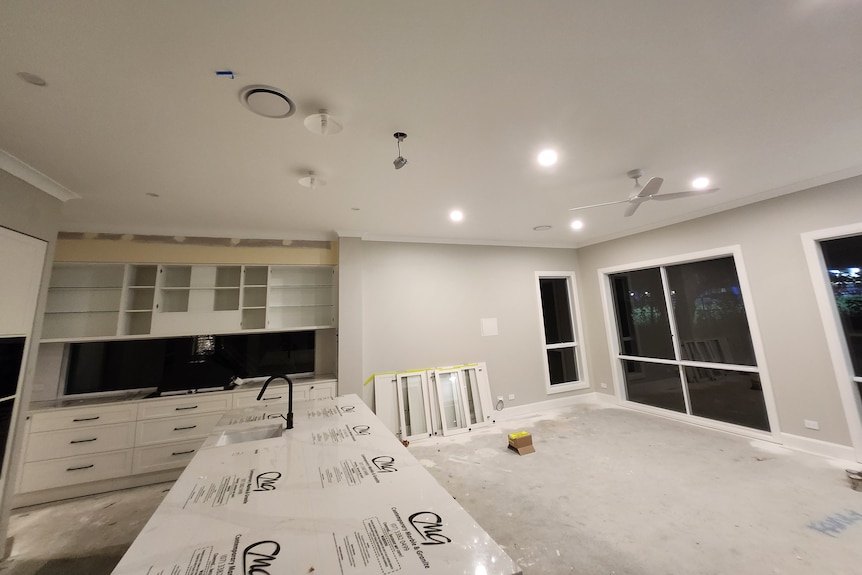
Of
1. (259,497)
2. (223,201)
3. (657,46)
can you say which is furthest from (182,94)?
(657,46)

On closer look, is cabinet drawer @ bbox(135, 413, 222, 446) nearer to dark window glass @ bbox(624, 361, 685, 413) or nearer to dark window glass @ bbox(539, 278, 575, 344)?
dark window glass @ bbox(539, 278, 575, 344)

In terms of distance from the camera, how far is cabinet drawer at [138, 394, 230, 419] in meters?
3.06

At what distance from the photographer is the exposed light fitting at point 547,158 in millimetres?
2336

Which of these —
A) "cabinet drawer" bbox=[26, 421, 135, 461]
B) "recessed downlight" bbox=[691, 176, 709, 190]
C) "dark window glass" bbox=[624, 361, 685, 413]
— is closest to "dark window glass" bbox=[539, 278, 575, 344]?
"dark window glass" bbox=[624, 361, 685, 413]

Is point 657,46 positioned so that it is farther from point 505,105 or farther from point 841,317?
point 841,317

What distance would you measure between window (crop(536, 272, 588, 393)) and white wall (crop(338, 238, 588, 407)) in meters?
0.24

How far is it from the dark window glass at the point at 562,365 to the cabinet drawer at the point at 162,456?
5.01 m

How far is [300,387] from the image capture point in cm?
351

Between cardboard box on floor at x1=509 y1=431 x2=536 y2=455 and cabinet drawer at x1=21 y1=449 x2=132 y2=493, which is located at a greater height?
cabinet drawer at x1=21 y1=449 x2=132 y2=493

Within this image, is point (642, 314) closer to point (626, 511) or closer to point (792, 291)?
point (792, 291)

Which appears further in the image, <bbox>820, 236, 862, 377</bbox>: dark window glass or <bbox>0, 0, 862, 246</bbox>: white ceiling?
<bbox>820, 236, 862, 377</bbox>: dark window glass

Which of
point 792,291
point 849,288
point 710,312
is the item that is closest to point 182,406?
point 710,312

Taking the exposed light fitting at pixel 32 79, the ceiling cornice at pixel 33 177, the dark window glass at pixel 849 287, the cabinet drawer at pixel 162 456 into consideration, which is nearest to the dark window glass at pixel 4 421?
the cabinet drawer at pixel 162 456

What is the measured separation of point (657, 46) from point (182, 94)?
2431mm
